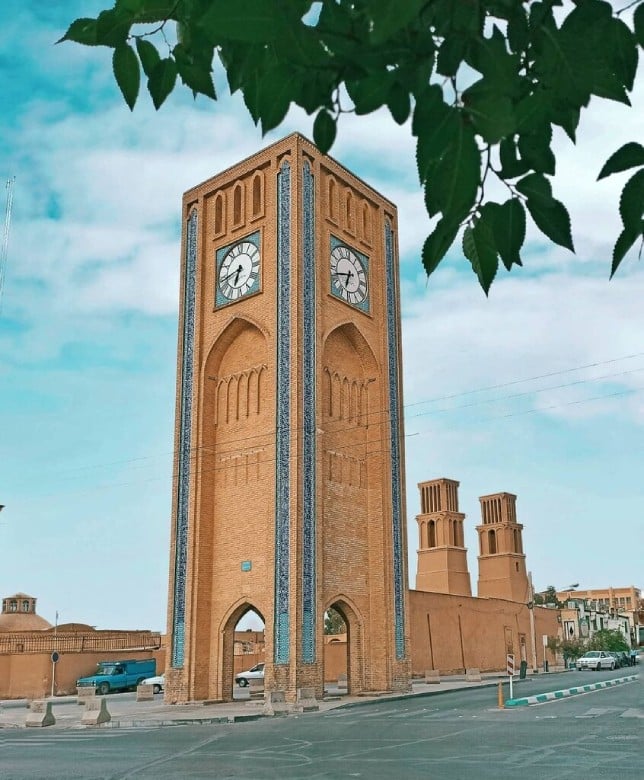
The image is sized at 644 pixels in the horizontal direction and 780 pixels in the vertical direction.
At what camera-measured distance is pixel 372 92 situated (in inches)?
63.6

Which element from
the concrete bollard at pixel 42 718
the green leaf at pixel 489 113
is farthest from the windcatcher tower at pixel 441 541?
the green leaf at pixel 489 113

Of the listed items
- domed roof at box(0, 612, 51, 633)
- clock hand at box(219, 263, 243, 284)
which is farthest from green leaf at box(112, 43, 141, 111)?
domed roof at box(0, 612, 51, 633)

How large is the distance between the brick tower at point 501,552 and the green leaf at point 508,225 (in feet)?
254

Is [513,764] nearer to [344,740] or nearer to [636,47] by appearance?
[344,740]

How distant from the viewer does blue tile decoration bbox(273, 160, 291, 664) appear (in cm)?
2438

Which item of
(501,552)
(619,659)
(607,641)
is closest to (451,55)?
(619,659)

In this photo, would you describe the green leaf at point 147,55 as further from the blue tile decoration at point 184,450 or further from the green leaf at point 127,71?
the blue tile decoration at point 184,450

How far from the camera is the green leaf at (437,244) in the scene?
1.73 meters

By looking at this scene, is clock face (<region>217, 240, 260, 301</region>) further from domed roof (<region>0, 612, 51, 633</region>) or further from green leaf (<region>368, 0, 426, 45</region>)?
domed roof (<region>0, 612, 51, 633</region>)

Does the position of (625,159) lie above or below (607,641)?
above

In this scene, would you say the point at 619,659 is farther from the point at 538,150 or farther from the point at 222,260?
the point at 538,150

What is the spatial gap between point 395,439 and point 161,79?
89.3ft

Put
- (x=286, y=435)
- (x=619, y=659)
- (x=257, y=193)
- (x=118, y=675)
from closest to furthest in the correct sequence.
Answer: (x=286, y=435)
(x=257, y=193)
(x=118, y=675)
(x=619, y=659)

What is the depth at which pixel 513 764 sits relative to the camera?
1116cm
